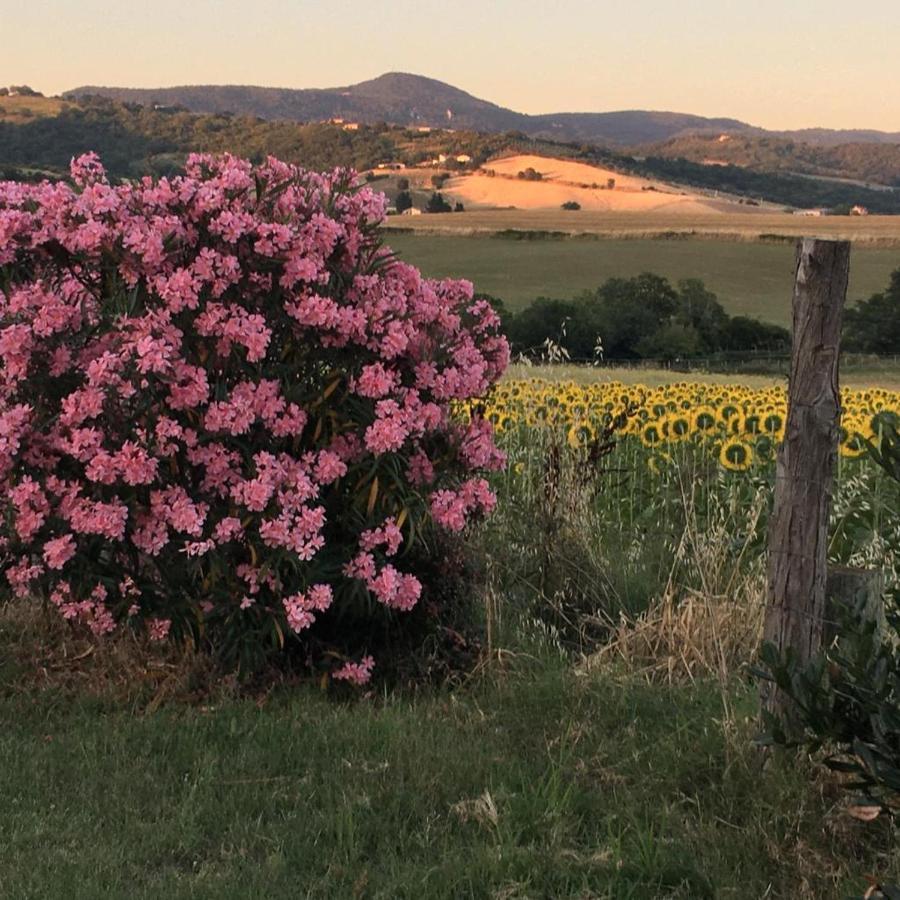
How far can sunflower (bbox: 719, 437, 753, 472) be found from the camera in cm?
826

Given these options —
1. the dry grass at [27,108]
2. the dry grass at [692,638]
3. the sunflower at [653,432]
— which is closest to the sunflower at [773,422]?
the sunflower at [653,432]

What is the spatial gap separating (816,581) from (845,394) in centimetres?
1071

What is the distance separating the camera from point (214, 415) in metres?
4.52

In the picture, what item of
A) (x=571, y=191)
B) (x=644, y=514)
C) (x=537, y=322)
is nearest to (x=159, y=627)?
(x=644, y=514)

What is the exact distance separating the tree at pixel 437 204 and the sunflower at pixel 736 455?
232ft

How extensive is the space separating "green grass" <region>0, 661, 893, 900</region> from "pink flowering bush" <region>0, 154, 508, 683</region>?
1.60 ft

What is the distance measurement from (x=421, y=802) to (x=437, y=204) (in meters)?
76.2

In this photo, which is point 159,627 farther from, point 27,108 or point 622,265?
point 27,108

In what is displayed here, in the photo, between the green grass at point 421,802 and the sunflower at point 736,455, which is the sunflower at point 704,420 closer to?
the sunflower at point 736,455

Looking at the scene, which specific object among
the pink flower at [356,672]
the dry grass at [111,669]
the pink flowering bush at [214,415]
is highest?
the pink flowering bush at [214,415]

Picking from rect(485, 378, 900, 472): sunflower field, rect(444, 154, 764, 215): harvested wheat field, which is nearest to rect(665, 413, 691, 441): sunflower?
rect(485, 378, 900, 472): sunflower field

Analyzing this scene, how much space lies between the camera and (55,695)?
486 centimetres

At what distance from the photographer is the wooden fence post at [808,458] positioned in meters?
3.74

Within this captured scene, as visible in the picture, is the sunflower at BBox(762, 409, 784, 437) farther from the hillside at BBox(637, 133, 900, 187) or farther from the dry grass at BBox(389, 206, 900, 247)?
the hillside at BBox(637, 133, 900, 187)
